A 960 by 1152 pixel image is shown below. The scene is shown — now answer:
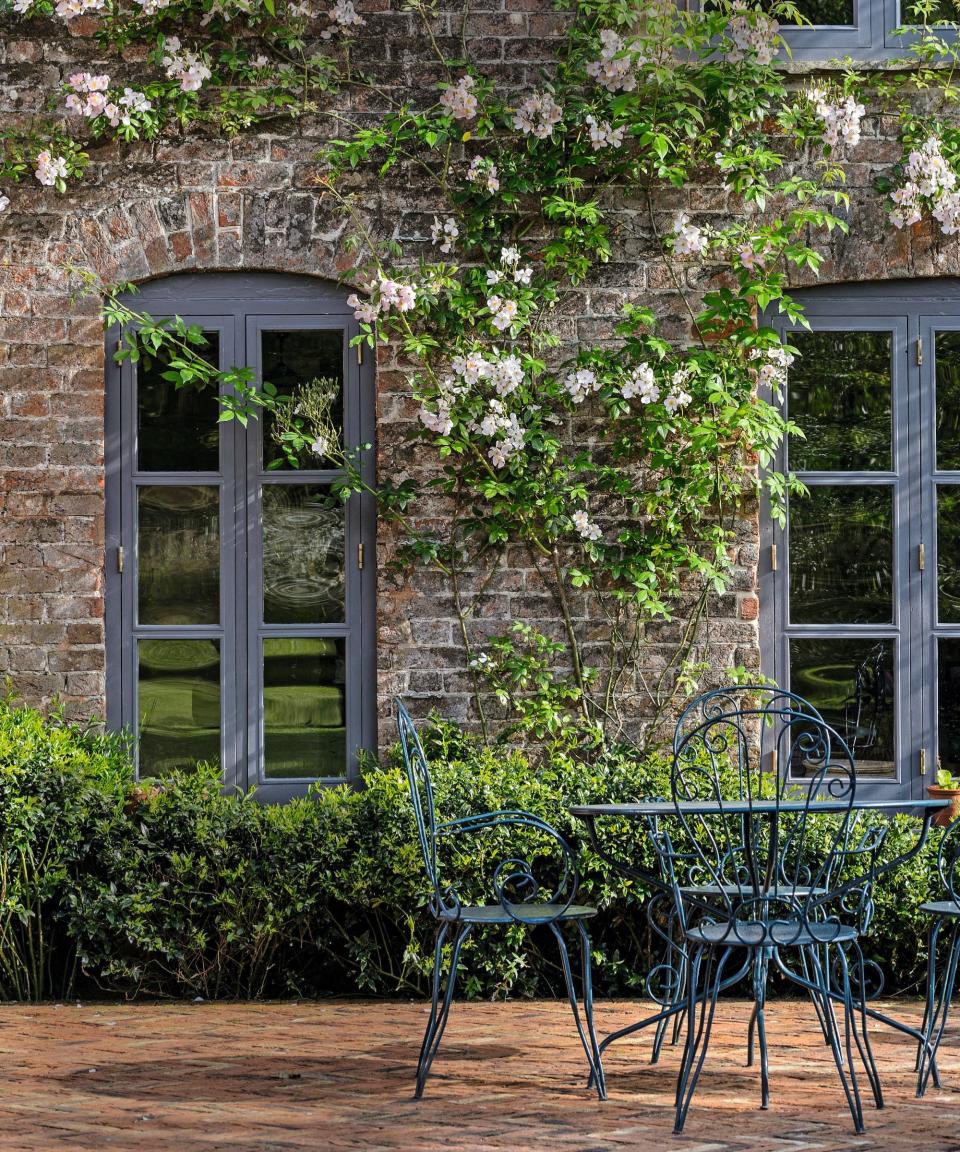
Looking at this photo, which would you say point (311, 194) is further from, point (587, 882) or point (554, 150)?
point (587, 882)

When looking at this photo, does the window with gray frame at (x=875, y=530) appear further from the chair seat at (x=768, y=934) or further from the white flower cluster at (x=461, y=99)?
the chair seat at (x=768, y=934)

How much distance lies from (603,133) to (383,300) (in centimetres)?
109

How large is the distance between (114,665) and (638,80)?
122 inches

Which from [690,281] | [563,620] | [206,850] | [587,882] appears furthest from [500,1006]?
[690,281]

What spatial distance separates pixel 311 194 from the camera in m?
5.95

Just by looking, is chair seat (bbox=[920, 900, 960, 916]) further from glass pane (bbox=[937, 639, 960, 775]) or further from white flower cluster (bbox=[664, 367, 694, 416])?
white flower cluster (bbox=[664, 367, 694, 416])

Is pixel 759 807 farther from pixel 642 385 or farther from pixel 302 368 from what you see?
pixel 302 368

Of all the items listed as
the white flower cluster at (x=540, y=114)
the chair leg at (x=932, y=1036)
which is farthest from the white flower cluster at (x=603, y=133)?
the chair leg at (x=932, y=1036)

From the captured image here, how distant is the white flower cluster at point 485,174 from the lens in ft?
19.3

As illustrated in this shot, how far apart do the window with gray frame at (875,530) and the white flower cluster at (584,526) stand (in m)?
0.72

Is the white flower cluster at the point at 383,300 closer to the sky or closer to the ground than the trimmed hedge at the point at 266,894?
closer to the sky

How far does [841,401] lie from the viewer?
20.0 ft

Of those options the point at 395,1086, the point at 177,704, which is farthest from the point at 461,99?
the point at 395,1086

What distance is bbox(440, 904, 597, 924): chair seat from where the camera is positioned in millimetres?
3896
